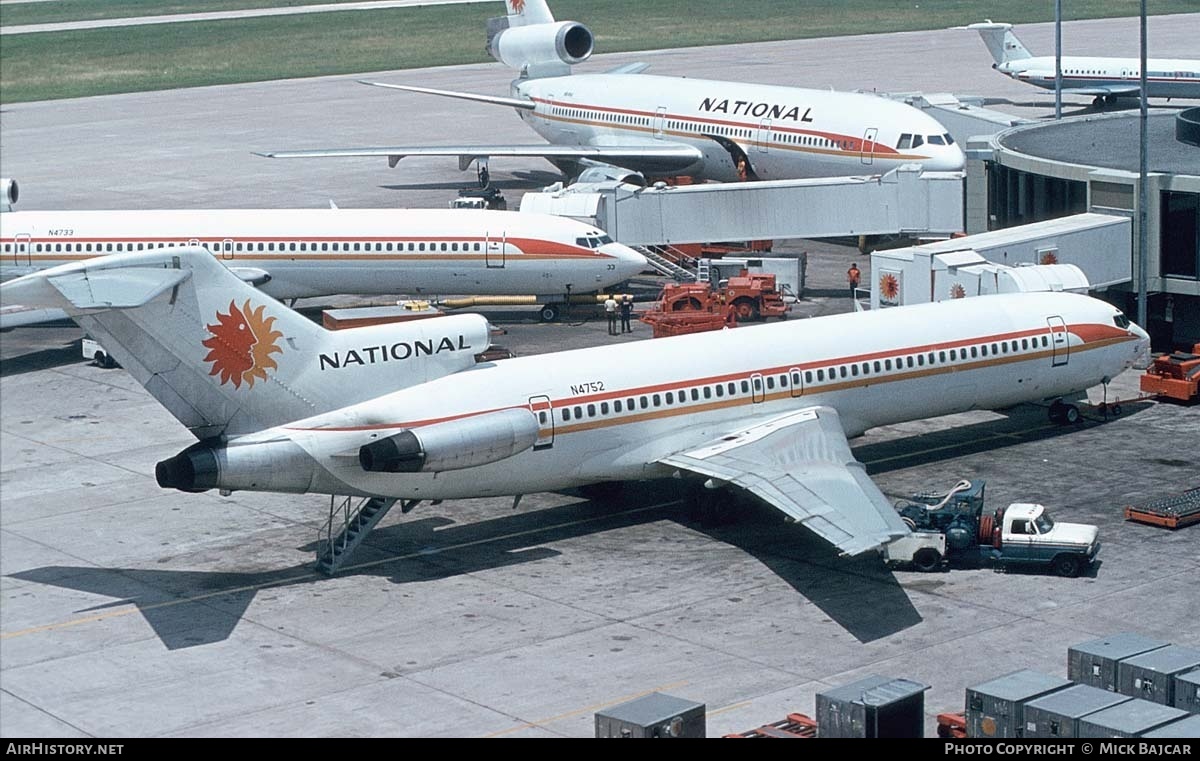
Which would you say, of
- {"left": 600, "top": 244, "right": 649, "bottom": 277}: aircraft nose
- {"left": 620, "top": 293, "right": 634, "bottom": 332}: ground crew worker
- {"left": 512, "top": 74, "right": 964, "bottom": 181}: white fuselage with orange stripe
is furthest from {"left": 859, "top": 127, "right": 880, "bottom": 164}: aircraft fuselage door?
{"left": 620, "top": 293, "right": 634, "bottom": 332}: ground crew worker

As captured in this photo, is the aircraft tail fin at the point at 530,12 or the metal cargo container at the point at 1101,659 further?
the aircraft tail fin at the point at 530,12

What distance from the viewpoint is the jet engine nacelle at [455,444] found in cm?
3241

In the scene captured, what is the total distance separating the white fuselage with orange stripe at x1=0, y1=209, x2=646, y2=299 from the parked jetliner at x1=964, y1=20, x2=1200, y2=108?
47.1m

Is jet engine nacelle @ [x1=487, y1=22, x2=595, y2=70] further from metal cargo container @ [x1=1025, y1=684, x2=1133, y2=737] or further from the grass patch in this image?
metal cargo container @ [x1=1025, y1=684, x2=1133, y2=737]

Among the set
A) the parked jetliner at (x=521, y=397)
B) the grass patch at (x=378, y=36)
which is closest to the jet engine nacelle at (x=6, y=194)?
the parked jetliner at (x=521, y=397)

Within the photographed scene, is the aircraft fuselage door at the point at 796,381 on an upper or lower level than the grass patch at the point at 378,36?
lower

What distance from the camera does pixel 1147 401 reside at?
45.9 meters

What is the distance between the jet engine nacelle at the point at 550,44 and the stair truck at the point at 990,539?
5307 cm

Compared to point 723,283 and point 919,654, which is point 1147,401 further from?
point 919,654

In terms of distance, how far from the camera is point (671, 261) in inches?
2506

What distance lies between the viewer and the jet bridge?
5916 centimetres

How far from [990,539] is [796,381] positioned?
6.04 meters

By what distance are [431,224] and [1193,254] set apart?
2280cm

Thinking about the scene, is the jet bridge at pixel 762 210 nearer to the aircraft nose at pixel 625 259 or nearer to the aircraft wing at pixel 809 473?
the aircraft nose at pixel 625 259
